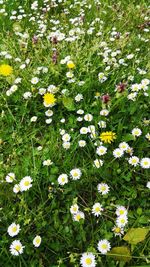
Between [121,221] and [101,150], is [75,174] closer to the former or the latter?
[101,150]

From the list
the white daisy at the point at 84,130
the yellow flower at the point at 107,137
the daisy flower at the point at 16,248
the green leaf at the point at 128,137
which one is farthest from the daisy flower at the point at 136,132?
the daisy flower at the point at 16,248

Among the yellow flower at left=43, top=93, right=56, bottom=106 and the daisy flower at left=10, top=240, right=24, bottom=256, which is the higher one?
the yellow flower at left=43, top=93, right=56, bottom=106

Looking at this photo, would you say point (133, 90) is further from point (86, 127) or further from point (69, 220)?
point (69, 220)

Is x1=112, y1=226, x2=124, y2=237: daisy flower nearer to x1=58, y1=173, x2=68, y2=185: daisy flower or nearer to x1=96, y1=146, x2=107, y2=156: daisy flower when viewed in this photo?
x1=58, y1=173, x2=68, y2=185: daisy flower

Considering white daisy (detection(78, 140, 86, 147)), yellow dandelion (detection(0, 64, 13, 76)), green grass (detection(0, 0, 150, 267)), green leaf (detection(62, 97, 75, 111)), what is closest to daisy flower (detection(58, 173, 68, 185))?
green grass (detection(0, 0, 150, 267))

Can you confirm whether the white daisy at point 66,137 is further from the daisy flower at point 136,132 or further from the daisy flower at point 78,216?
the daisy flower at point 78,216

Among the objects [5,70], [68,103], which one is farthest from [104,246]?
[5,70]
